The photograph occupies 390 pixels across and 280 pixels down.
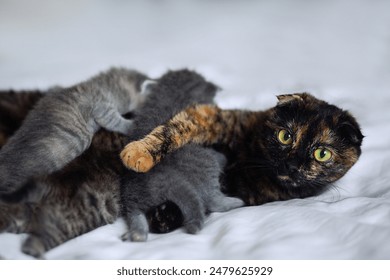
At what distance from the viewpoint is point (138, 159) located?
1417 millimetres

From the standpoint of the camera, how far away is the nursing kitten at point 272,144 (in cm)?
149

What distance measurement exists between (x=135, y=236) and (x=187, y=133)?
0.45 m

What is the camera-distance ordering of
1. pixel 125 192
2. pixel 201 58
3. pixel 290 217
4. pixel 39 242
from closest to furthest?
1. pixel 39 242
2. pixel 290 217
3. pixel 125 192
4. pixel 201 58

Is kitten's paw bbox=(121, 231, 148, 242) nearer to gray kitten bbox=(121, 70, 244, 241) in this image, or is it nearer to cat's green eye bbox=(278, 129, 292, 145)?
gray kitten bbox=(121, 70, 244, 241)

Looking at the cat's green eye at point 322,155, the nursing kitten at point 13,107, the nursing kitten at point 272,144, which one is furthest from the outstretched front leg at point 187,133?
the nursing kitten at point 13,107

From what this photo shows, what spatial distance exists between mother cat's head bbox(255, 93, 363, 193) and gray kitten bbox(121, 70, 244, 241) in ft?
0.67

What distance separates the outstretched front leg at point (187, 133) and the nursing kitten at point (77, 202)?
10cm

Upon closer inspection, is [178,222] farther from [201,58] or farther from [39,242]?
[201,58]

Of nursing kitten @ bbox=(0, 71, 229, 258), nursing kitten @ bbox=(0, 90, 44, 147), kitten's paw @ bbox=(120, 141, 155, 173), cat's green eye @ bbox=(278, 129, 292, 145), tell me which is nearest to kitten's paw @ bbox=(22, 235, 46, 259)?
nursing kitten @ bbox=(0, 71, 229, 258)

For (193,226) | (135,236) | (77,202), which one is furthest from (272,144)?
(77,202)

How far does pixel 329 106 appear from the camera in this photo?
160cm

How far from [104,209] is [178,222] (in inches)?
9.2

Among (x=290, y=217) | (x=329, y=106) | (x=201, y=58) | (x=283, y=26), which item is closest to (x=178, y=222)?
(x=290, y=217)

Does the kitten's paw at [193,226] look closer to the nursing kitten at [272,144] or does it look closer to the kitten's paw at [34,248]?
the nursing kitten at [272,144]
